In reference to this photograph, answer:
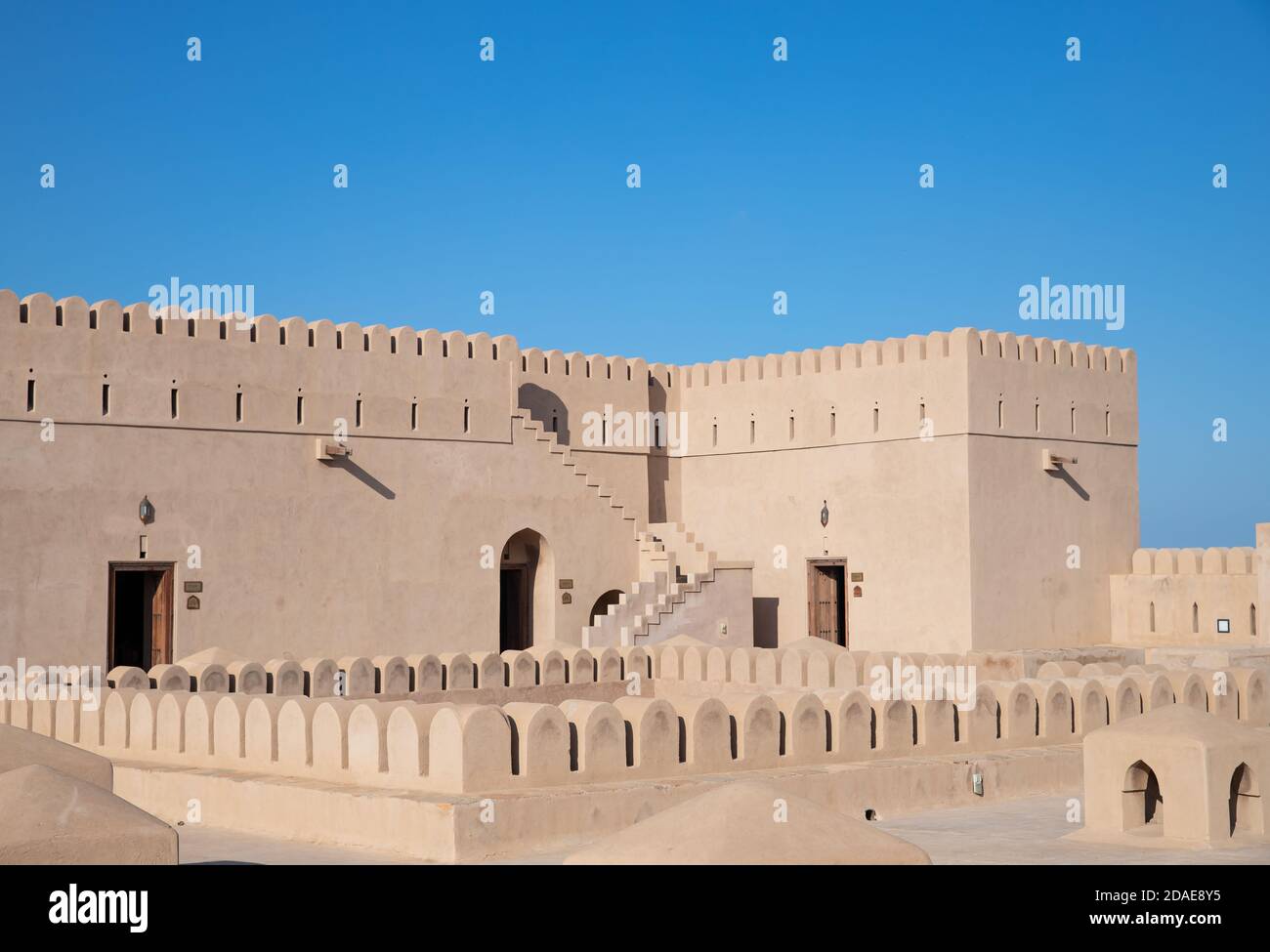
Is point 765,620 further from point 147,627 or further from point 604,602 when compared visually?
point 147,627

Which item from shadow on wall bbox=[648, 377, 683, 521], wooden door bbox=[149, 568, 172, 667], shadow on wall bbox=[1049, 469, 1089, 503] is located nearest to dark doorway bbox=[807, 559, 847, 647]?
shadow on wall bbox=[648, 377, 683, 521]

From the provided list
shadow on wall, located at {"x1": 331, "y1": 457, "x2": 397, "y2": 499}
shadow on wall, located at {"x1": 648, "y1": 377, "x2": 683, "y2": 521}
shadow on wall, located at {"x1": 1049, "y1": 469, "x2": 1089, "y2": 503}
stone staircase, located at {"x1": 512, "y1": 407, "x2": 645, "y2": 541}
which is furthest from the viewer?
shadow on wall, located at {"x1": 648, "y1": 377, "x2": 683, "y2": 521}

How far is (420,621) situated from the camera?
78.5 ft

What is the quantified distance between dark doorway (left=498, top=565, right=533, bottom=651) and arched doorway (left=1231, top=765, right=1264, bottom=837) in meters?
16.2

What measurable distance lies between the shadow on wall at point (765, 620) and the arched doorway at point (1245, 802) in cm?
1606

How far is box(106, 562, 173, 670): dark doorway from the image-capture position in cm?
2098

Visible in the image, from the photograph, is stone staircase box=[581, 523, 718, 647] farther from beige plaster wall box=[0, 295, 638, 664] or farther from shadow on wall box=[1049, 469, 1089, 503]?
shadow on wall box=[1049, 469, 1089, 503]

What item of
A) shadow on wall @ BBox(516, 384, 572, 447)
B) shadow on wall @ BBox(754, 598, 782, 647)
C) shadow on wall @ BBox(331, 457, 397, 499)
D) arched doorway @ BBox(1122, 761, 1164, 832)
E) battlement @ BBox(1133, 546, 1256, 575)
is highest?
shadow on wall @ BBox(516, 384, 572, 447)

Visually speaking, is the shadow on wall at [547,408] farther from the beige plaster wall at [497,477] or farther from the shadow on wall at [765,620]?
the shadow on wall at [765,620]

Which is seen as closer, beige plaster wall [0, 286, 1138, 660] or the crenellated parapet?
the crenellated parapet

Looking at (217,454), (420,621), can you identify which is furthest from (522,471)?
(217,454)

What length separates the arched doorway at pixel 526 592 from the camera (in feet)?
84.5
